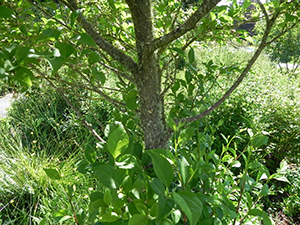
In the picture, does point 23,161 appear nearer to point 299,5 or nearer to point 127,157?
point 127,157

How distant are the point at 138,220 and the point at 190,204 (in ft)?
0.41

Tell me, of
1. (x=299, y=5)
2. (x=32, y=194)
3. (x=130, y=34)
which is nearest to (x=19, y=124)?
(x=32, y=194)

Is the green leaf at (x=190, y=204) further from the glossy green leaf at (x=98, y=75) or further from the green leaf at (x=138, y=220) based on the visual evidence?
the glossy green leaf at (x=98, y=75)

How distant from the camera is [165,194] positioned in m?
0.49

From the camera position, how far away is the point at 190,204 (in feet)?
1.45

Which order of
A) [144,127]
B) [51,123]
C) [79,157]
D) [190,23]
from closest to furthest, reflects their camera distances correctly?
[190,23], [144,127], [79,157], [51,123]

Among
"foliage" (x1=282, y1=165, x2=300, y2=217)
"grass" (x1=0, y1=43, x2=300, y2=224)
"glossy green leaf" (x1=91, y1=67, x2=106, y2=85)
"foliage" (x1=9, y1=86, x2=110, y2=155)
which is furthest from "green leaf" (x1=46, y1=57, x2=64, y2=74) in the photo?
"foliage" (x1=9, y1=86, x2=110, y2=155)

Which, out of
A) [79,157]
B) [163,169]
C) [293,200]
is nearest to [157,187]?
[163,169]

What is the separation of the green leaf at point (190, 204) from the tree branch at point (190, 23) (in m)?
0.48

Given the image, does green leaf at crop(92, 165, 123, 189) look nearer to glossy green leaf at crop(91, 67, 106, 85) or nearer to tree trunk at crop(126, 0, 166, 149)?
glossy green leaf at crop(91, 67, 106, 85)

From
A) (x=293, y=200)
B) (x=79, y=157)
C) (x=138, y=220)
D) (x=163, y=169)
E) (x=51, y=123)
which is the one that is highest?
(x=163, y=169)

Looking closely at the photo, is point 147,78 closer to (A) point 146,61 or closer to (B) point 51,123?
(A) point 146,61

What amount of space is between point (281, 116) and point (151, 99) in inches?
83.9

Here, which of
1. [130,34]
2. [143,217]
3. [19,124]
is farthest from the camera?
[19,124]
